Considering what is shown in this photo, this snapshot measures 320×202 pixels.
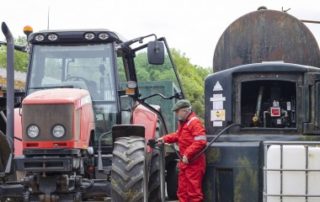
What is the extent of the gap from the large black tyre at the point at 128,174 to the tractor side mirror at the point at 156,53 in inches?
57.5

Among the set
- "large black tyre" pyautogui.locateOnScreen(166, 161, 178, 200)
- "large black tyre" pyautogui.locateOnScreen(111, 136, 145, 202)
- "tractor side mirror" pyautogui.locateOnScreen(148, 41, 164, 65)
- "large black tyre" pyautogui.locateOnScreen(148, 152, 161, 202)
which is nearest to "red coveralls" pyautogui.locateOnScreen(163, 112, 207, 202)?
"large black tyre" pyautogui.locateOnScreen(111, 136, 145, 202)

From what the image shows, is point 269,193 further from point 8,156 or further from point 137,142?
point 8,156

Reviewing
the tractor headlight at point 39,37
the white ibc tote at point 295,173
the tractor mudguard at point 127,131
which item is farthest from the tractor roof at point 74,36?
the white ibc tote at point 295,173

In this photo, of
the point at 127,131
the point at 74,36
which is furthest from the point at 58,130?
the point at 74,36

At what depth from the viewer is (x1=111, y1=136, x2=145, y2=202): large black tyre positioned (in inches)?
301

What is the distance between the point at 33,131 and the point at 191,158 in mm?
1832

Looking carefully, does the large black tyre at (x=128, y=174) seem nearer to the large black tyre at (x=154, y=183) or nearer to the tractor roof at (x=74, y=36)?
the large black tyre at (x=154, y=183)

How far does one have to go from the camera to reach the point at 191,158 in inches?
289

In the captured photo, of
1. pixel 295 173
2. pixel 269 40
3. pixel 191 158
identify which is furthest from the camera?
pixel 269 40

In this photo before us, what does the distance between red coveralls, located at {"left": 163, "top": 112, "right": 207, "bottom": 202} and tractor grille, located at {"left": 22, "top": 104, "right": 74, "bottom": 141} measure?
1336 mm

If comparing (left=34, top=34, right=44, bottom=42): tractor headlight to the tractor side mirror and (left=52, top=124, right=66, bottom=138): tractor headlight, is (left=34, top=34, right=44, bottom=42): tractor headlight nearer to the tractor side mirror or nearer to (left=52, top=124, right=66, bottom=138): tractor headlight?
the tractor side mirror

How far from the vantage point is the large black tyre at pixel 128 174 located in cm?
763

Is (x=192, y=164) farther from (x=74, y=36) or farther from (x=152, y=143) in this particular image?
(x=74, y=36)

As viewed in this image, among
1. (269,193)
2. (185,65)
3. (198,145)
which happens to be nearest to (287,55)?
(198,145)
